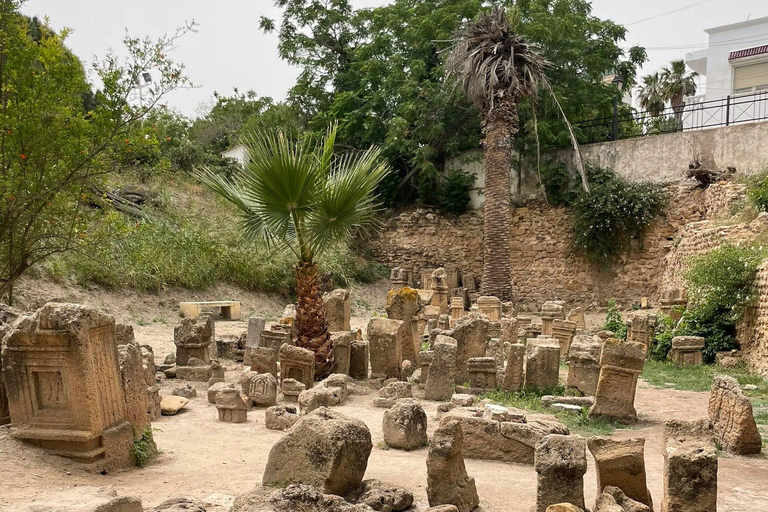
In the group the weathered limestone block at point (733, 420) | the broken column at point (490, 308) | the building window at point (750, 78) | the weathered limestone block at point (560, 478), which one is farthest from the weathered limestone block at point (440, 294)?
the building window at point (750, 78)

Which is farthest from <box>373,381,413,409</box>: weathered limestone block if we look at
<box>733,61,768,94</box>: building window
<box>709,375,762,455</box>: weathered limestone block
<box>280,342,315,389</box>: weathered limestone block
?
<box>733,61,768,94</box>: building window

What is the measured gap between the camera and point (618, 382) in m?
7.90

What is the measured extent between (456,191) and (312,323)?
15401 millimetres

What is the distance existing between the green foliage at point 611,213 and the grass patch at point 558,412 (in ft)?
42.4

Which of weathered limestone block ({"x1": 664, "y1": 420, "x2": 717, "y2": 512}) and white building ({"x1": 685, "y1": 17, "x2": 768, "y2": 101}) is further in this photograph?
white building ({"x1": 685, "y1": 17, "x2": 768, "y2": 101})

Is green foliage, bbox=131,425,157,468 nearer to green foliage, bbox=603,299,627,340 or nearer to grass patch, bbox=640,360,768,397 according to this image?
grass patch, bbox=640,360,768,397

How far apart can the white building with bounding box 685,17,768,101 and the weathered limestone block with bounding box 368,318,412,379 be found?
2323cm

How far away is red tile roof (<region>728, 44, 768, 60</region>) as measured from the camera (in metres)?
28.2

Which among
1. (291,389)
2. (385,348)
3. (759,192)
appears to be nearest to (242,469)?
(291,389)

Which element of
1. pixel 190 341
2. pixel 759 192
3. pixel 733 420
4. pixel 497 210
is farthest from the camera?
pixel 497 210

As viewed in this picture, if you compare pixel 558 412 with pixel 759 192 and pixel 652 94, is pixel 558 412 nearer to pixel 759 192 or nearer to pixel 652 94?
pixel 759 192

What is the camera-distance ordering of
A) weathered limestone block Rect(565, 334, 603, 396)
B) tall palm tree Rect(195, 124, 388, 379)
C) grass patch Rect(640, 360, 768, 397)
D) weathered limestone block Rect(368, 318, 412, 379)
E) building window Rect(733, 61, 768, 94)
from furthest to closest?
building window Rect(733, 61, 768, 94)
weathered limestone block Rect(368, 318, 412, 379)
tall palm tree Rect(195, 124, 388, 379)
grass patch Rect(640, 360, 768, 397)
weathered limestone block Rect(565, 334, 603, 396)

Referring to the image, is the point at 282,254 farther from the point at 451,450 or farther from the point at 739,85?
the point at 739,85

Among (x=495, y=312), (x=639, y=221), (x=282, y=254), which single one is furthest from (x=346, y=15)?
(x=495, y=312)
